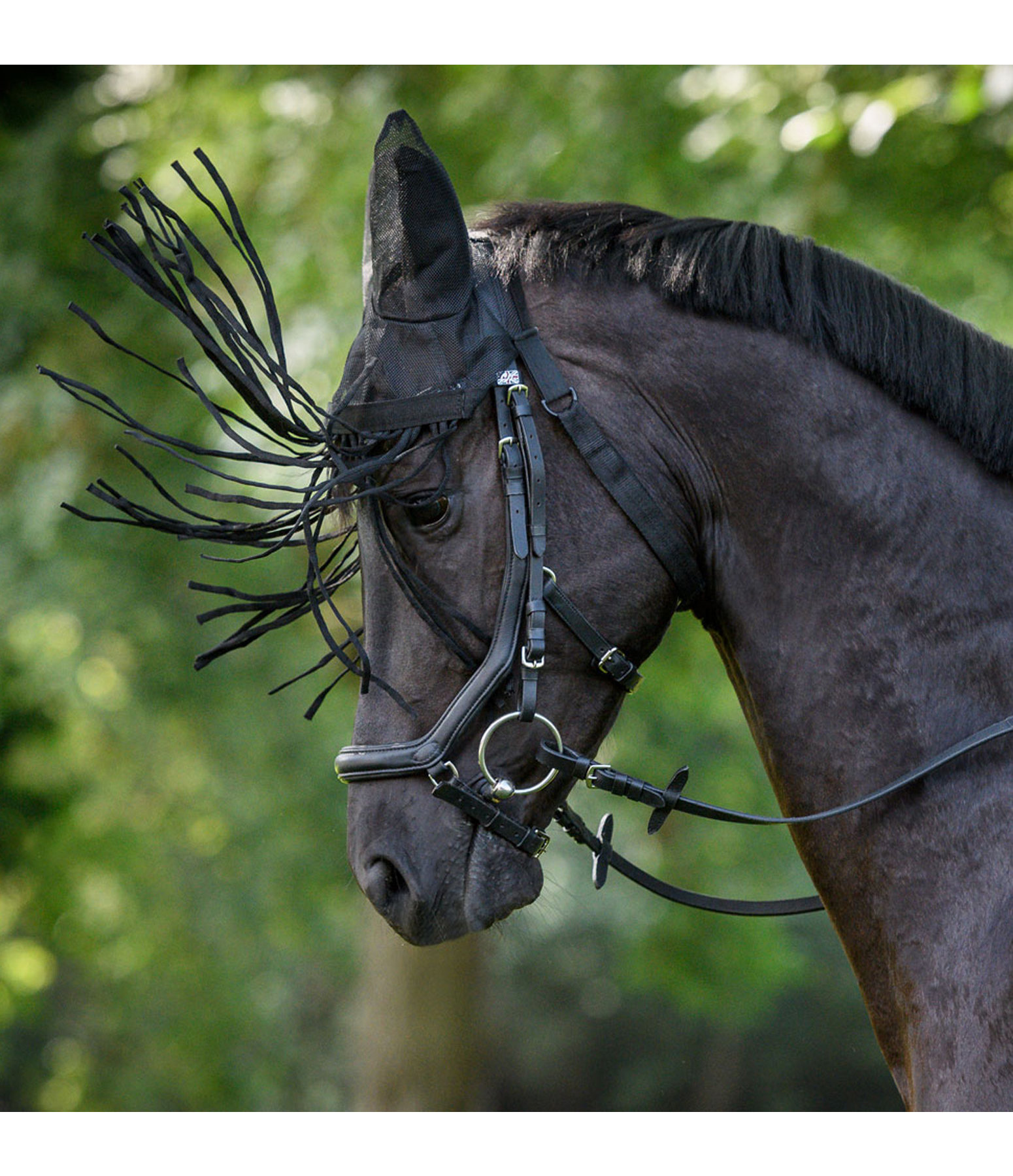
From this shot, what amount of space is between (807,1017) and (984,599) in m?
14.7

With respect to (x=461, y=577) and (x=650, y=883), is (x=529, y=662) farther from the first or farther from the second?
(x=650, y=883)

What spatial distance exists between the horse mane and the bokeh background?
2.76 meters

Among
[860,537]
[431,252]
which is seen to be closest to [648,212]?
[431,252]

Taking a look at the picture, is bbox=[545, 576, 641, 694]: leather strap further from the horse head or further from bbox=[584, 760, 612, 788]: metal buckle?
bbox=[584, 760, 612, 788]: metal buckle

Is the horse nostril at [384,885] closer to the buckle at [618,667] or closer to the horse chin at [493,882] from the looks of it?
the horse chin at [493,882]

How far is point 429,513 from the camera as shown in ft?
6.73

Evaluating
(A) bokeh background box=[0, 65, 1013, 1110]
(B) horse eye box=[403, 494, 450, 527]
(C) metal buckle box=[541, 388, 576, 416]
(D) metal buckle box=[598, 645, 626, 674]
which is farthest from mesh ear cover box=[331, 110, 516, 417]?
(A) bokeh background box=[0, 65, 1013, 1110]

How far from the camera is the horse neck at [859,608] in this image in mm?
1912

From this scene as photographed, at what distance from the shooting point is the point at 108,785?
907 cm

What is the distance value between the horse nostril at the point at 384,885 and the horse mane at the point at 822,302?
116 cm

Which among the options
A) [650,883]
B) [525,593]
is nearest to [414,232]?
[525,593]

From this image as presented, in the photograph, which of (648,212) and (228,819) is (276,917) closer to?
(228,819)

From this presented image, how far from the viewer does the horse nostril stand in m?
2.03

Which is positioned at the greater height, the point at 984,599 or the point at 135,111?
the point at 135,111
